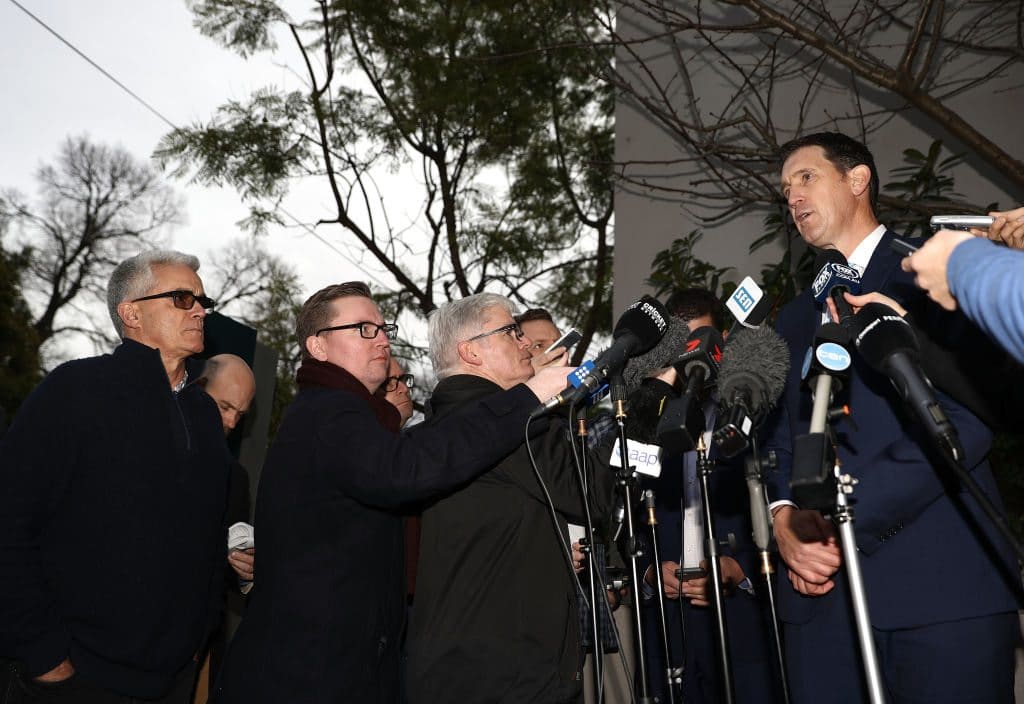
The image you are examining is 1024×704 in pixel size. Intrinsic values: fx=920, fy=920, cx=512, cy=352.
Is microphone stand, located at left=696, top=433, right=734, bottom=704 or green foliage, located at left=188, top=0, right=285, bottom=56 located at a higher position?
green foliage, located at left=188, top=0, right=285, bottom=56

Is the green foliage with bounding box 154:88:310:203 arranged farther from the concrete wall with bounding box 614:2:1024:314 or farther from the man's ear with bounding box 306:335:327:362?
the man's ear with bounding box 306:335:327:362

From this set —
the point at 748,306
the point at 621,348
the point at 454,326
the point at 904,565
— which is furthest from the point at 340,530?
the point at 904,565

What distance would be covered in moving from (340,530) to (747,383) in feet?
4.63

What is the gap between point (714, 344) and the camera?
231 cm

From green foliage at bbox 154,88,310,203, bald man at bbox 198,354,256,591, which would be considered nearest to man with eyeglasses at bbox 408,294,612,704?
bald man at bbox 198,354,256,591

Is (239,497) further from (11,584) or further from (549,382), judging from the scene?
(549,382)

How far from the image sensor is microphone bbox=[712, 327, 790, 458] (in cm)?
188

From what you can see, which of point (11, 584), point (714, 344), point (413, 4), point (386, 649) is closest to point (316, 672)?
point (386, 649)

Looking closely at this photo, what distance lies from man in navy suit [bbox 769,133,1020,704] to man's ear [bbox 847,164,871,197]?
344 mm

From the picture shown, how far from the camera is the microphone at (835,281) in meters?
2.00

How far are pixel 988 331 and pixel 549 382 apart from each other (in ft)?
4.18

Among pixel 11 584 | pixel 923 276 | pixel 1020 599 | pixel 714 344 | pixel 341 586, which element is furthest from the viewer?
pixel 341 586

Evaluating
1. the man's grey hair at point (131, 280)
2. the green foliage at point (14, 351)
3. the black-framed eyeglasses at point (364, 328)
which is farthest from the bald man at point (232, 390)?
the green foliage at point (14, 351)

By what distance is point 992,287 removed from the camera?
1631 millimetres
